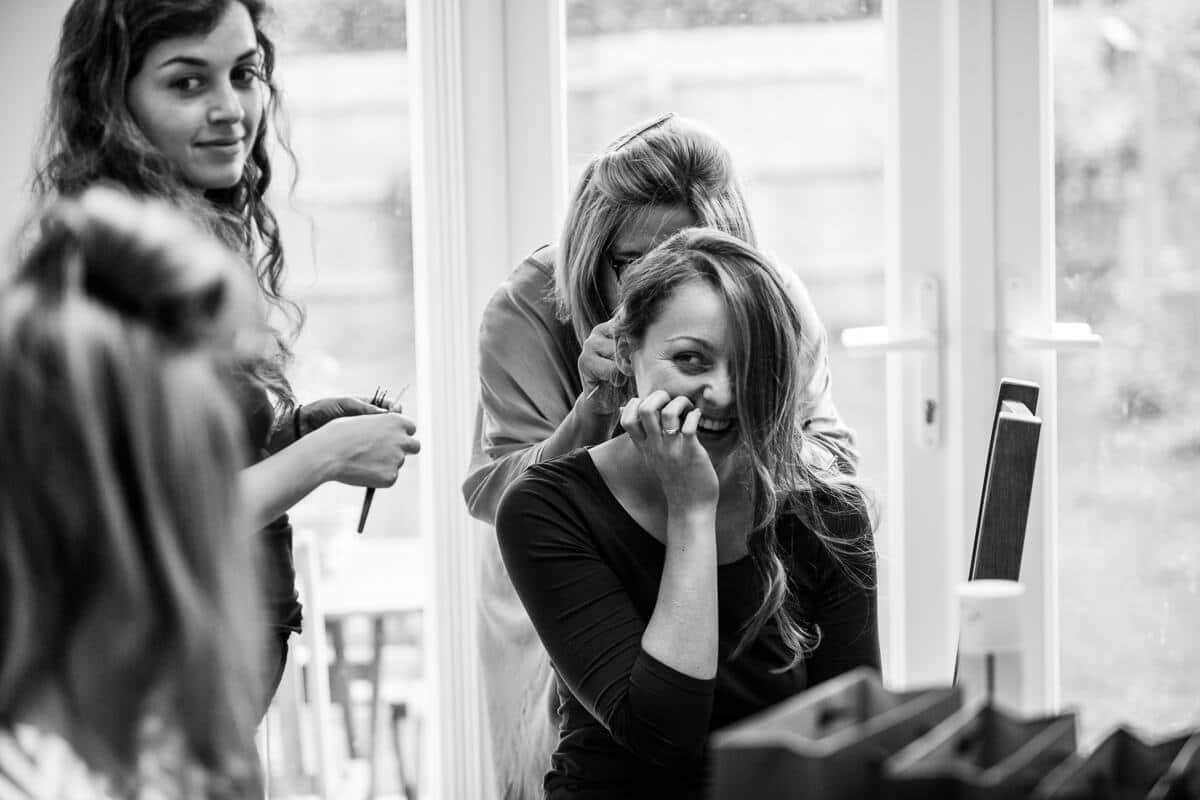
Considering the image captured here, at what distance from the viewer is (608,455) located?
1.36 meters

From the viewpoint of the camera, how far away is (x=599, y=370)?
1459 mm

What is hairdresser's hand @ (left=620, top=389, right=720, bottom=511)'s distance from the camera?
1.26 meters

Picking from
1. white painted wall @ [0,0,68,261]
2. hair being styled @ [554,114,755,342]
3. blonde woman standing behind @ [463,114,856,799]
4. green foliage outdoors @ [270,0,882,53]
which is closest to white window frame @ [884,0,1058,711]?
green foliage outdoors @ [270,0,882,53]

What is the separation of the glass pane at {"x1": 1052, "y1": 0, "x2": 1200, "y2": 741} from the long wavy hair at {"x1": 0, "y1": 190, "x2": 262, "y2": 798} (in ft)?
5.78

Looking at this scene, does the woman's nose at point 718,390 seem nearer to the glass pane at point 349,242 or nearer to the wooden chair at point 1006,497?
the wooden chair at point 1006,497

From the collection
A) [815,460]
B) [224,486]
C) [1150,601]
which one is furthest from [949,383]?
[224,486]

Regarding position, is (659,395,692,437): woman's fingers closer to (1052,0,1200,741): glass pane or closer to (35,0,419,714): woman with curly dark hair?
(35,0,419,714): woman with curly dark hair

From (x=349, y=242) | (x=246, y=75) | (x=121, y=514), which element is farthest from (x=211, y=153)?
(x=349, y=242)

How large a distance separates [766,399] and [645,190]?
1.03ft

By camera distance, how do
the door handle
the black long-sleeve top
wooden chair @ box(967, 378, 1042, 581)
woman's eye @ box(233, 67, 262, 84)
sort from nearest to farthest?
1. wooden chair @ box(967, 378, 1042, 581)
2. the black long-sleeve top
3. woman's eye @ box(233, 67, 262, 84)
4. the door handle

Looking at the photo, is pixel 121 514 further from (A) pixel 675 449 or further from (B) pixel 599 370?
(B) pixel 599 370

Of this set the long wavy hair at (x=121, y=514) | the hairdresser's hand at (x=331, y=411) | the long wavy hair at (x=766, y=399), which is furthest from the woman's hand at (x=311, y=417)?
the long wavy hair at (x=121, y=514)

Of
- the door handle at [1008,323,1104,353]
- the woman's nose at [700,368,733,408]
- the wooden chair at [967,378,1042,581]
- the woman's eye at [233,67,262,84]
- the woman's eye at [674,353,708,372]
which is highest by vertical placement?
the woman's eye at [233,67,262,84]

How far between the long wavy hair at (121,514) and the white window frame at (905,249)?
1.53m
